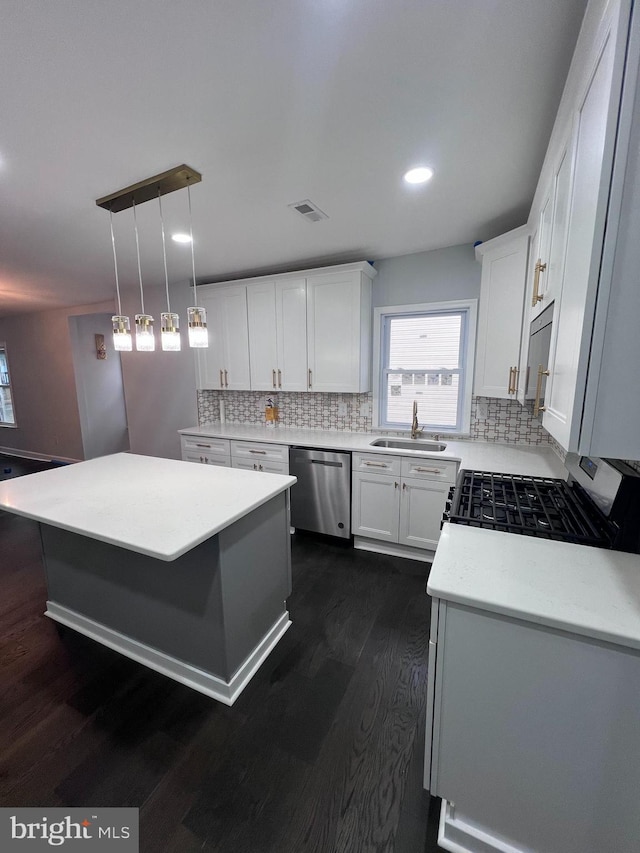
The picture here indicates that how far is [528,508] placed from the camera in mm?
1533

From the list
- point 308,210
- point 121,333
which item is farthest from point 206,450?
point 308,210

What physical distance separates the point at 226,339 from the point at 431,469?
251 centimetres

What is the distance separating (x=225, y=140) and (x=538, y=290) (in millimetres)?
1651

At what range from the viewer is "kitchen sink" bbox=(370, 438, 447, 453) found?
9.73ft

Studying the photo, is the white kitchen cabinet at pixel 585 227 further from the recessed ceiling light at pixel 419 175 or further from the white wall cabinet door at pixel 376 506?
the white wall cabinet door at pixel 376 506

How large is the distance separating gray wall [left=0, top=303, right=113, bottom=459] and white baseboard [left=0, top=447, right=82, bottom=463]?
0.04m

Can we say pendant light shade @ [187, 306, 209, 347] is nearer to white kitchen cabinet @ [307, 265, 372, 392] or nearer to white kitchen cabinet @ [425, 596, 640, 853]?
white kitchen cabinet @ [307, 265, 372, 392]

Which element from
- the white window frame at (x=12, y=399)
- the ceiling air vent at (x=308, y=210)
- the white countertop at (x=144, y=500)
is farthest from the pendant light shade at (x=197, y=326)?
the white window frame at (x=12, y=399)

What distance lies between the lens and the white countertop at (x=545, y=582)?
87 centimetres

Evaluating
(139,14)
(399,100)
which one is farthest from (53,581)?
(399,100)

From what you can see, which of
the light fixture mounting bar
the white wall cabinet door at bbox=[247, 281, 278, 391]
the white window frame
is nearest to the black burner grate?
the light fixture mounting bar

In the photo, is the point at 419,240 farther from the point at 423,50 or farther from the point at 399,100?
the point at 423,50

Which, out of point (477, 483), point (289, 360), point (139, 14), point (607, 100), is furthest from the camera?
point (289, 360)

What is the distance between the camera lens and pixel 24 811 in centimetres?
120
